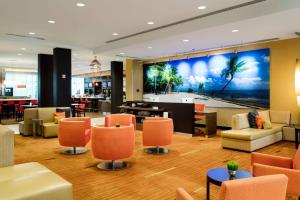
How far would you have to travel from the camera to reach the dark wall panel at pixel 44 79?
12227 mm

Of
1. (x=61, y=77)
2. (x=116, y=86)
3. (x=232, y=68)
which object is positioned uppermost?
(x=232, y=68)

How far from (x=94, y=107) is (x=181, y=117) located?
10120mm

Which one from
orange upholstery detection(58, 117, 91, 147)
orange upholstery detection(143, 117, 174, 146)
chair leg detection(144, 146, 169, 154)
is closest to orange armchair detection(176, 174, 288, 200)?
orange upholstery detection(143, 117, 174, 146)

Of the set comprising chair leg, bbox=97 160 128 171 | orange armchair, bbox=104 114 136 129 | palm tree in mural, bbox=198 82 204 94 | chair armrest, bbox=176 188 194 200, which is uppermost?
palm tree in mural, bbox=198 82 204 94

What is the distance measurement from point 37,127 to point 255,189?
783 centimetres

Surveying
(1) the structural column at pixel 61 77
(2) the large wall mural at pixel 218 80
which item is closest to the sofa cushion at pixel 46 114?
(1) the structural column at pixel 61 77

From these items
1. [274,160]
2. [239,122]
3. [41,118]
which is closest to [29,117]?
[41,118]

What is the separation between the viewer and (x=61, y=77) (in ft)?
33.3

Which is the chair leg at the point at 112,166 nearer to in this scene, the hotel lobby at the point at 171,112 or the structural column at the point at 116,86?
the hotel lobby at the point at 171,112

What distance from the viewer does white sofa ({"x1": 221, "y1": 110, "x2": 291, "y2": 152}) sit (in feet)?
20.4

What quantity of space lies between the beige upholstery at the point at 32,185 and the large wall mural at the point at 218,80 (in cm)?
666

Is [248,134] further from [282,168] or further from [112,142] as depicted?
[112,142]

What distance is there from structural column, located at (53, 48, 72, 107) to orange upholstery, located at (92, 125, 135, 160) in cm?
603

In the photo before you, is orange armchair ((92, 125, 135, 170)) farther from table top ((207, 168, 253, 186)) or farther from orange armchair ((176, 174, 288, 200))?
orange armchair ((176, 174, 288, 200))
